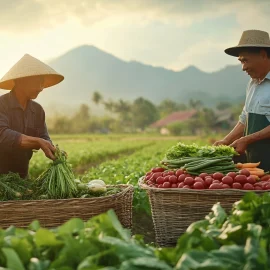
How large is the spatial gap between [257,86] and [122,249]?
15.7 ft

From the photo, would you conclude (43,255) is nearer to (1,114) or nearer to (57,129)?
(1,114)

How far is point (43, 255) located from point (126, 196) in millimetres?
2857

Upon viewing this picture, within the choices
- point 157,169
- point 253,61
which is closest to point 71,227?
point 157,169

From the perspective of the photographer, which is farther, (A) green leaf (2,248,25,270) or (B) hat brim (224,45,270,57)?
(B) hat brim (224,45,270,57)

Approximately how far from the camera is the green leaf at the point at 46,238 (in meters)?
2.86

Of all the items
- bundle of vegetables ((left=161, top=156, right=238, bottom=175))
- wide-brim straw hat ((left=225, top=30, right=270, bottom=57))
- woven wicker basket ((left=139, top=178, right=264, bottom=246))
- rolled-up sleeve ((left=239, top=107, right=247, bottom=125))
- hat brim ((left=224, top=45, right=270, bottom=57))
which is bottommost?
woven wicker basket ((left=139, top=178, right=264, bottom=246))

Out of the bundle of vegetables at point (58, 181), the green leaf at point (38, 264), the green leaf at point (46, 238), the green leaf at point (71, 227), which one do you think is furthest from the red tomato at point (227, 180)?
the green leaf at point (38, 264)

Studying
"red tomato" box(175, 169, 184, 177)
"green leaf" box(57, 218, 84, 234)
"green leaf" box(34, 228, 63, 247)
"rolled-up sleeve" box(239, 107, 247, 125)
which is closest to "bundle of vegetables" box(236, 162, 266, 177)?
"red tomato" box(175, 169, 184, 177)

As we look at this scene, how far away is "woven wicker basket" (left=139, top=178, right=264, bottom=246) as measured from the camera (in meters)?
5.23

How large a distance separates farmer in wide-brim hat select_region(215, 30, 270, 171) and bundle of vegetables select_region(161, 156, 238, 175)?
2.20 feet

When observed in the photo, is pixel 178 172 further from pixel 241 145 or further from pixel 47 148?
pixel 47 148

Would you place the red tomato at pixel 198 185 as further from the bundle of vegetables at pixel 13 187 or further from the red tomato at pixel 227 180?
the bundle of vegetables at pixel 13 187

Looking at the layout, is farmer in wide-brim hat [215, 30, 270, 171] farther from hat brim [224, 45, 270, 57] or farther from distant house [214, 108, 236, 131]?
distant house [214, 108, 236, 131]

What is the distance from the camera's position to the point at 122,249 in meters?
2.79
